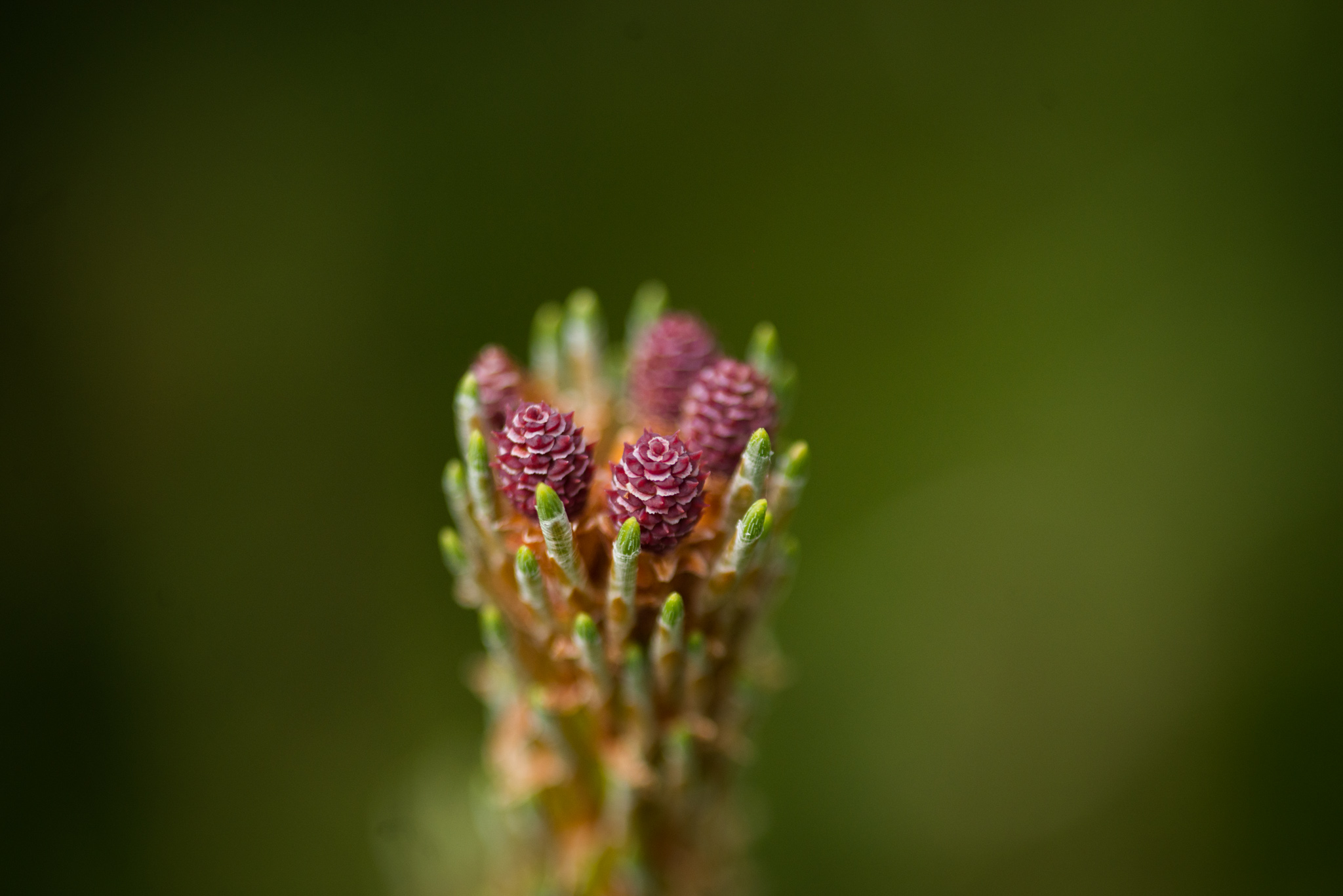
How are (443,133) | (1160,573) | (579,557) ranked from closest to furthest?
(579,557) → (443,133) → (1160,573)

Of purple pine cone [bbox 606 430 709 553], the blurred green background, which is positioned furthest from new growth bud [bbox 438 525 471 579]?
the blurred green background

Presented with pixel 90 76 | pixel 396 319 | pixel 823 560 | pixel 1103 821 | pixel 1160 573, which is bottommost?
pixel 1103 821

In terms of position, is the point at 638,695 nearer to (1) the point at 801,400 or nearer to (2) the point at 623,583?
(2) the point at 623,583

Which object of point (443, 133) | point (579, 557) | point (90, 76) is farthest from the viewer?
point (443, 133)

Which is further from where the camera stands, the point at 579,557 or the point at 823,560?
the point at 823,560

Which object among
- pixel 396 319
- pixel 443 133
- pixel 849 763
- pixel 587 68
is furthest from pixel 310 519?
pixel 849 763

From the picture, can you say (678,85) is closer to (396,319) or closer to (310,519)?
(396,319)

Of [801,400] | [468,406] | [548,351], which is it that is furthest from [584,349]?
[801,400]
